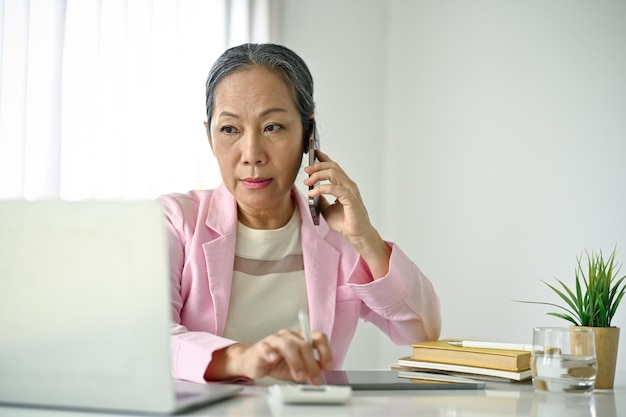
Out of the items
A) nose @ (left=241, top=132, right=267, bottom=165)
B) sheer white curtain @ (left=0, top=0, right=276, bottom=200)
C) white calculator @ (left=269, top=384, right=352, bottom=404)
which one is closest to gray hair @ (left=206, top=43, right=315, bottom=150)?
nose @ (left=241, top=132, right=267, bottom=165)

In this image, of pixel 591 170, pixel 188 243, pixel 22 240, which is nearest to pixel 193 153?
pixel 188 243

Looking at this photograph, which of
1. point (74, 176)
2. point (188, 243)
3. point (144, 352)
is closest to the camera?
point (144, 352)

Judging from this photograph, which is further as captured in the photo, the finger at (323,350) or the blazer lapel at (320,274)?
the blazer lapel at (320,274)

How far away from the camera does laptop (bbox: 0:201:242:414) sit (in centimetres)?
89

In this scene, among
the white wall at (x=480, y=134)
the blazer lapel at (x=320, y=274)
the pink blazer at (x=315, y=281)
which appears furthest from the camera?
the white wall at (x=480, y=134)

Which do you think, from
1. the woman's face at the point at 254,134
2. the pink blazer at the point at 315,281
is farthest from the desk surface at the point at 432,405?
the woman's face at the point at 254,134

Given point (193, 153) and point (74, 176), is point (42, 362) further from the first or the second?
point (193, 153)

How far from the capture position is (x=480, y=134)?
3.12 metres

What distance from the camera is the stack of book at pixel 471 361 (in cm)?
143

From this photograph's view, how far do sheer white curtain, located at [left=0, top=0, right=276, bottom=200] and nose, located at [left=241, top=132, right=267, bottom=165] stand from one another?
39.0 inches

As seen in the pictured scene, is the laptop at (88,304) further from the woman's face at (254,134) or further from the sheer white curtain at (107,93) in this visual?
the sheer white curtain at (107,93)

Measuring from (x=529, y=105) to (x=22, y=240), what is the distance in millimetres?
2409

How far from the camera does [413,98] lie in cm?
344

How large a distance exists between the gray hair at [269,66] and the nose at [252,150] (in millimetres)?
154
